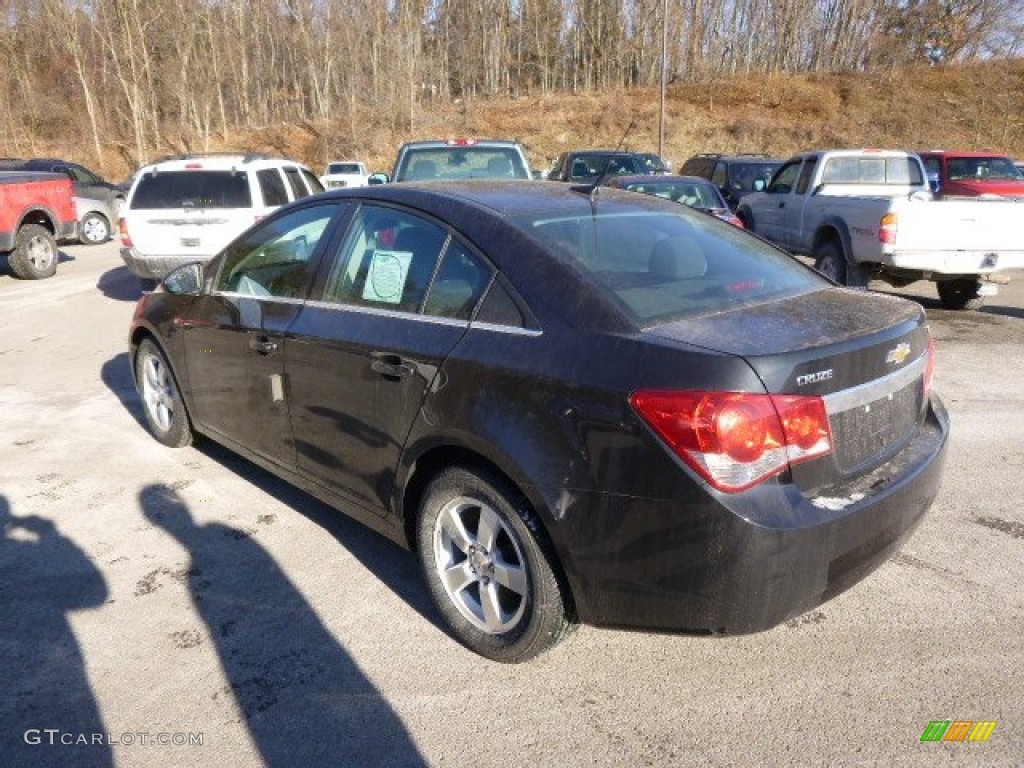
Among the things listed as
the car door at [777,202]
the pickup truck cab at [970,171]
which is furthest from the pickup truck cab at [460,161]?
the pickup truck cab at [970,171]

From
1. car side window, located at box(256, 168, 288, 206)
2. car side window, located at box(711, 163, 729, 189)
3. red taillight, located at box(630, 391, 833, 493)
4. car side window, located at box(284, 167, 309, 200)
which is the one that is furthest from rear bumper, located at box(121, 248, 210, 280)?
car side window, located at box(711, 163, 729, 189)

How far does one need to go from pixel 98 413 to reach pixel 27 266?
8683 millimetres

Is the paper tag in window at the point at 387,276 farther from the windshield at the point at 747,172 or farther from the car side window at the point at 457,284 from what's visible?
the windshield at the point at 747,172

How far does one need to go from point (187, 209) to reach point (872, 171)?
9326 mm

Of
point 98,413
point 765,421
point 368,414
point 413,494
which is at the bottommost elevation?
point 98,413

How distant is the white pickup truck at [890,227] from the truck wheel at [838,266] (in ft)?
0.04

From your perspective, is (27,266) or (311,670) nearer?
(311,670)

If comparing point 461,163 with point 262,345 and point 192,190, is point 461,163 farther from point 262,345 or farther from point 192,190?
point 262,345

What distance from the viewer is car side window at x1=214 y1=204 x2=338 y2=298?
12.1ft

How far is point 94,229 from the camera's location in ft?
60.3

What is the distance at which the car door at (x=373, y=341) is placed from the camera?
9.62 feet

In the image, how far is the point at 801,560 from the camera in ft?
7.57

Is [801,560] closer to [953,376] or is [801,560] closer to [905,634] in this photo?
[905,634]

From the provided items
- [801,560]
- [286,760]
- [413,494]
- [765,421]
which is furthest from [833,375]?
[286,760]
